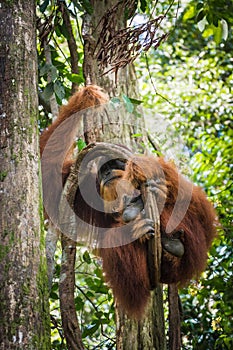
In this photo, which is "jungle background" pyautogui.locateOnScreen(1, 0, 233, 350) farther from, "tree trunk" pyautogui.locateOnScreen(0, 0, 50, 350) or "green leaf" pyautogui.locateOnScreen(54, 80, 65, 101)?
"tree trunk" pyautogui.locateOnScreen(0, 0, 50, 350)

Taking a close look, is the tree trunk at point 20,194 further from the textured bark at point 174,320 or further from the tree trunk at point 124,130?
the textured bark at point 174,320

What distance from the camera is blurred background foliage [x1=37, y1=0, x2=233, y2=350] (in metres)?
3.25

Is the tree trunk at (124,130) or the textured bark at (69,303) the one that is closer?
the textured bark at (69,303)

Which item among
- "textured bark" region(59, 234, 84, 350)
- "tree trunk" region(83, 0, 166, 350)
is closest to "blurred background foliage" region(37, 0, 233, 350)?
"tree trunk" region(83, 0, 166, 350)

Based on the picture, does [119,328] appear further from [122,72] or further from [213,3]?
[213,3]

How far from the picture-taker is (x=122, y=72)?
3615mm

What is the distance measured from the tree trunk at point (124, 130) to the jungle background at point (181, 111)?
0.07 m

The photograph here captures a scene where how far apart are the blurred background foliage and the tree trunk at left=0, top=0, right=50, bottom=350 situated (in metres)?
0.72

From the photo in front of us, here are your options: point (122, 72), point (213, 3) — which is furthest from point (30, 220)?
point (213, 3)

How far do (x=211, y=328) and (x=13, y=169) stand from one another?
225 centimetres

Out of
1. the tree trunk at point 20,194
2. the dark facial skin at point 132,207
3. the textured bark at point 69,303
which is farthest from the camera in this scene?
the dark facial skin at point 132,207

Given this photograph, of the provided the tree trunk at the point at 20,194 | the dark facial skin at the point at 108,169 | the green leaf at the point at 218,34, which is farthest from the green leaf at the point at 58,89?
the green leaf at the point at 218,34

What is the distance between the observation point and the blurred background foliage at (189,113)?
325 cm

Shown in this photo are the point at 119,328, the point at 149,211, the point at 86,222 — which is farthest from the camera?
the point at 86,222
